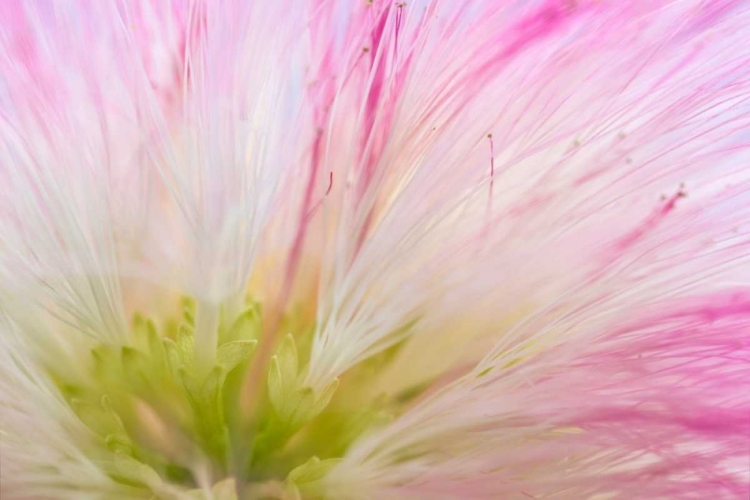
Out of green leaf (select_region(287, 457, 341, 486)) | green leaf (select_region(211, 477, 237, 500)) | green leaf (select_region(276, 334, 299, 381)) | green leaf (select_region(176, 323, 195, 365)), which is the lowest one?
green leaf (select_region(211, 477, 237, 500))

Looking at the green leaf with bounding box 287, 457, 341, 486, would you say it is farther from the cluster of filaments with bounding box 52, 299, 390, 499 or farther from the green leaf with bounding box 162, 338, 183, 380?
the green leaf with bounding box 162, 338, 183, 380

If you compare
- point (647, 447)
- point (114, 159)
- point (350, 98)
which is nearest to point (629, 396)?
point (647, 447)

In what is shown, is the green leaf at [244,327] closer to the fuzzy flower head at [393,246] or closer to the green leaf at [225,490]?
the fuzzy flower head at [393,246]

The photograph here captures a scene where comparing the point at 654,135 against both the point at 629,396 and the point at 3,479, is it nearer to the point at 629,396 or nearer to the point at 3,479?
the point at 629,396

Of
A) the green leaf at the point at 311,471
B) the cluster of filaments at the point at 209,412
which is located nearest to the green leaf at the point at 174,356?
the cluster of filaments at the point at 209,412

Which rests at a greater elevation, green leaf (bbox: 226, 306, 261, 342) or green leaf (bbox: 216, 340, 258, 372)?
green leaf (bbox: 226, 306, 261, 342)

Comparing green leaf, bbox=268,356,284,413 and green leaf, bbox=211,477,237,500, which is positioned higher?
green leaf, bbox=268,356,284,413

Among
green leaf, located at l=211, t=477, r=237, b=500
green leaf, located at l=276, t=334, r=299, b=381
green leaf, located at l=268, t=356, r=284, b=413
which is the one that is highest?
green leaf, located at l=276, t=334, r=299, b=381

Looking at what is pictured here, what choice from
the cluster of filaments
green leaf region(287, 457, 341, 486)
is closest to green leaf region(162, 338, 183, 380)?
the cluster of filaments

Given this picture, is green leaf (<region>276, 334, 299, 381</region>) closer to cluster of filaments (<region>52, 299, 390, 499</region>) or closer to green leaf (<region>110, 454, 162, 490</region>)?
cluster of filaments (<region>52, 299, 390, 499</region>)
